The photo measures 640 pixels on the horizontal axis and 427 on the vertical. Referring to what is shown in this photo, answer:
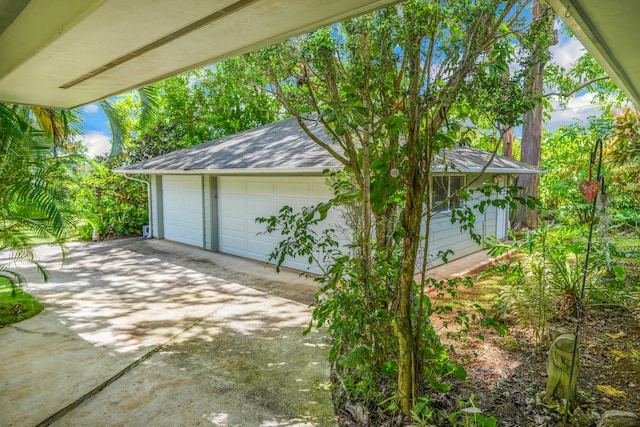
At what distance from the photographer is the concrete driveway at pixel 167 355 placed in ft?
10.5

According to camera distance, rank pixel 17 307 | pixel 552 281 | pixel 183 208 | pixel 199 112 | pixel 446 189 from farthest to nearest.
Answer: pixel 199 112 → pixel 183 208 → pixel 446 189 → pixel 17 307 → pixel 552 281

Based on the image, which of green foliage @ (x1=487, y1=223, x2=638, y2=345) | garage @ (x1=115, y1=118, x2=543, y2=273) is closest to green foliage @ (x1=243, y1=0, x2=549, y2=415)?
green foliage @ (x1=487, y1=223, x2=638, y2=345)

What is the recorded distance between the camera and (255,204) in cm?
912

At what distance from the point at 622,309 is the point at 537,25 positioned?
13.8ft

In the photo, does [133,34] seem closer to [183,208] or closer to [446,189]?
[446,189]

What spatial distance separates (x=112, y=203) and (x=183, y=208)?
3.37m

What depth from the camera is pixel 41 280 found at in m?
7.62

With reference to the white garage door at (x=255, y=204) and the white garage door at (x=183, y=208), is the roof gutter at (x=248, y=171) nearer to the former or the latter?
the white garage door at (x=255, y=204)

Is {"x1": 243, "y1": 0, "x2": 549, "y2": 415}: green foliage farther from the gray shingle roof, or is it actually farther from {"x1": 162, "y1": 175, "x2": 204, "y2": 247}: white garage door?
{"x1": 162, "y1": 175, "x2": 204, "y2": 247}: white garage door

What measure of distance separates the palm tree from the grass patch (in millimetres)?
797

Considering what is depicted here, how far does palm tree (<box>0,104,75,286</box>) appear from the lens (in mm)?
4613

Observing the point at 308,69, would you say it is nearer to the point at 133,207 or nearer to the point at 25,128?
the point at 25,128

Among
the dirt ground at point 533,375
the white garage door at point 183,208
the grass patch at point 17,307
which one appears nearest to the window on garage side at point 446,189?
the dirt ground at point 533,375

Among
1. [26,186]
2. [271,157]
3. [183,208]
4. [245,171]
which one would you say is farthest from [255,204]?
[26,186]
